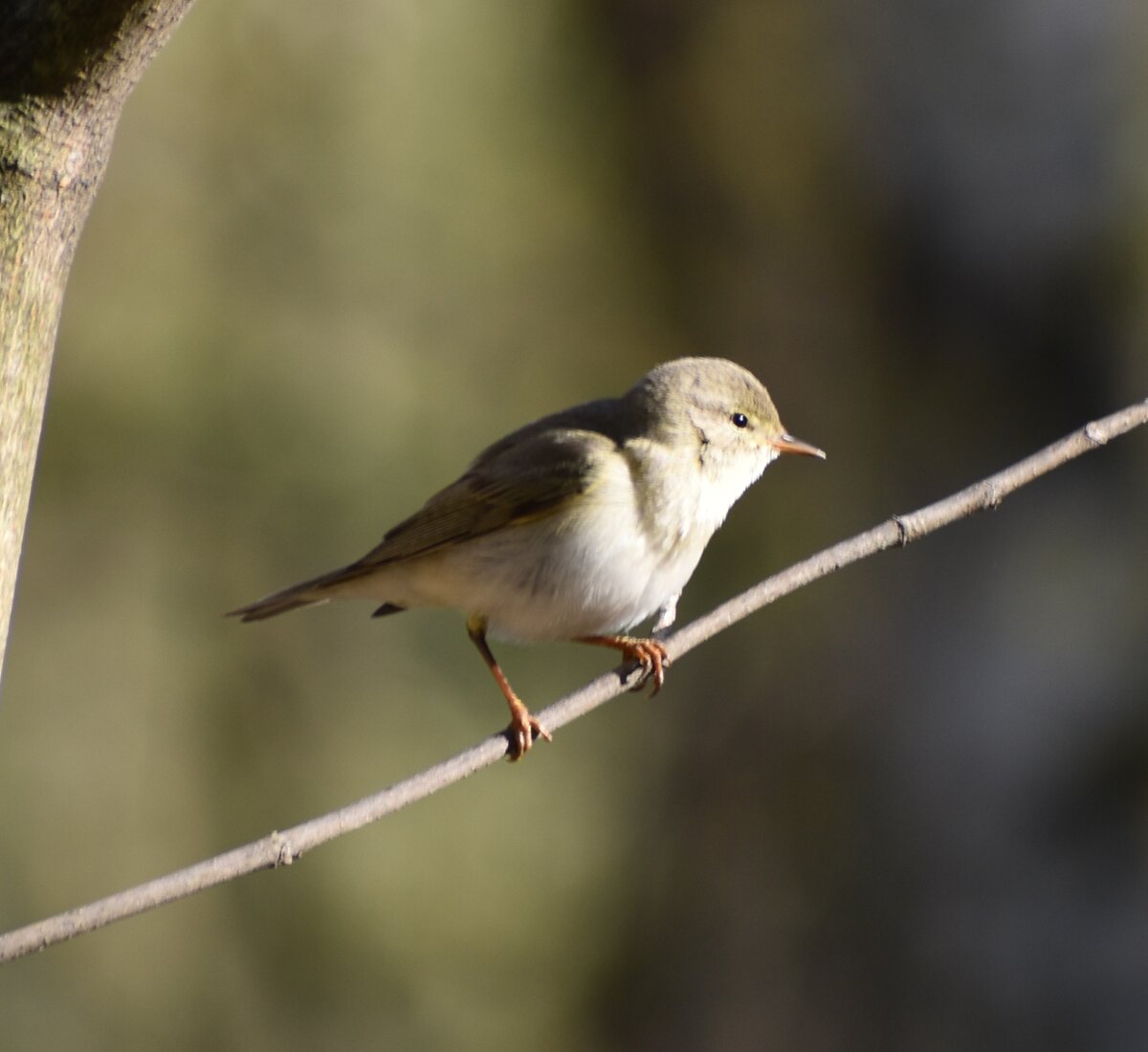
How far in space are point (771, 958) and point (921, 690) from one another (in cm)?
194

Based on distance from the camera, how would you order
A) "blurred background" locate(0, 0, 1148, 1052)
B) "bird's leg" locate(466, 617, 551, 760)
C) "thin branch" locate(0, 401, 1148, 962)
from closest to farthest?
1. "thin branch" locate(0, 401, 1148, 962)
2. "bird's leg" locate(466, 617, 551, 760)
3. "blurred background" locate(0, 0, 1148, 1052)

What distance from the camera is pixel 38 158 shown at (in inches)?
74.8

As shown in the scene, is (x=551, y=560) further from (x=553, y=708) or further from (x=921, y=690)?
(x=921, y=690)

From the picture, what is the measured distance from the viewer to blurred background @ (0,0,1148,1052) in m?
8.37

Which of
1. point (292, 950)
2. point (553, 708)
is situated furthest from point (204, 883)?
point (292, 950)

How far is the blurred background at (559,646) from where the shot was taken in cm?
837

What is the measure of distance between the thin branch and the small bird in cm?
66

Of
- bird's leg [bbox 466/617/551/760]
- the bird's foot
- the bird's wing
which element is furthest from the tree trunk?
the bird's wing

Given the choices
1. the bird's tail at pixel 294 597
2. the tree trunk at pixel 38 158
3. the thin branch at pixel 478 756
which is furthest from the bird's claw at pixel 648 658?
the tree trunk at pixel 38 158

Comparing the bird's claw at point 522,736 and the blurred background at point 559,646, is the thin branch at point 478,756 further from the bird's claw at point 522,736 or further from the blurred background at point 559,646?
the blurred background at point 559,646

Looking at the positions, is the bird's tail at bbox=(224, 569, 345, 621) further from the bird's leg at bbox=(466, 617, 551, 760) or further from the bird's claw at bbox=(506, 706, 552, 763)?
the bird's claw at bbox=(506, 706, 552, 763)

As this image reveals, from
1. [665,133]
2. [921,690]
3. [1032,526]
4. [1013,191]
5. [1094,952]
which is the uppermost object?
[665,133]

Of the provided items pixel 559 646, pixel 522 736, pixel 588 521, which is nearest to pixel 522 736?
pixel 522 736

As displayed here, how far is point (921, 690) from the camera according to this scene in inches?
346
